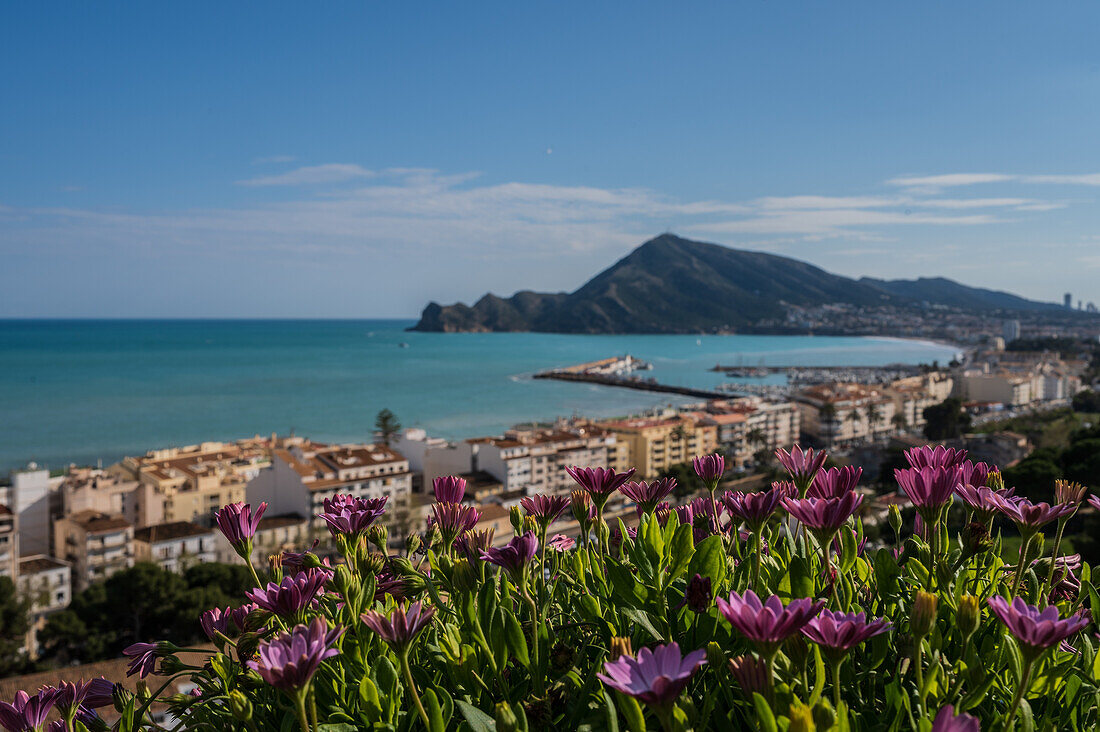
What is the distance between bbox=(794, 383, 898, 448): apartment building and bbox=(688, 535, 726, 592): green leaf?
105 feet

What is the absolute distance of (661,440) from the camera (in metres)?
25.5

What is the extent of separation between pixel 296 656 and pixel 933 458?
791 millimetres

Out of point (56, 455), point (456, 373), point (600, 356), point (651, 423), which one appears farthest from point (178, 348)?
point (651, 423)

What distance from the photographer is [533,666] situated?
77 cm

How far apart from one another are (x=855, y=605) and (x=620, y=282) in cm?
12048

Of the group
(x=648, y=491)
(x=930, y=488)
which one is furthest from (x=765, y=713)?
(x=648, y=491)

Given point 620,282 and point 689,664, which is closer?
point 689,664

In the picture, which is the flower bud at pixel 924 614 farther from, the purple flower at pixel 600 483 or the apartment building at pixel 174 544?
the apartment building at pixel 174 544

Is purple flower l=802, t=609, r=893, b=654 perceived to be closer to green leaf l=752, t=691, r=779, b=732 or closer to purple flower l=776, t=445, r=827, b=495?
green leaf l=752, t=691, r=779, b=732

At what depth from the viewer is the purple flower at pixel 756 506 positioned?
880 millimetres

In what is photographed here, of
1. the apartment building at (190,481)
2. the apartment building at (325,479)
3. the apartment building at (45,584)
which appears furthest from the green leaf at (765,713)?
the apartment building at (190,481)

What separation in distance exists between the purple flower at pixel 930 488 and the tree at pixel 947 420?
28545mm

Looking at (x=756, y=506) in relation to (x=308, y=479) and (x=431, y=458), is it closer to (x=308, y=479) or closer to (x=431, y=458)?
(x=308, y=479)

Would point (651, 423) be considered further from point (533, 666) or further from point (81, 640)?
point (533, 666)
